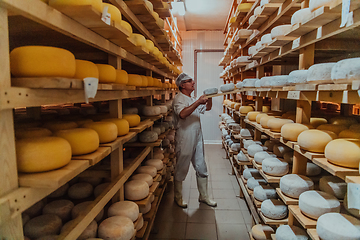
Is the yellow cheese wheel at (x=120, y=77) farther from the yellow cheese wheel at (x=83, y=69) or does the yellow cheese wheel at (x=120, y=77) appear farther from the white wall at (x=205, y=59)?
the white wall at (x=205, y=59)

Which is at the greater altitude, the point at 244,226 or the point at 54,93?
the point at 54,93

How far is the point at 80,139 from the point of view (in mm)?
1265

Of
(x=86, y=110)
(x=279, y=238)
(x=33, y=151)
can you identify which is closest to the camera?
(x=33, y=151)

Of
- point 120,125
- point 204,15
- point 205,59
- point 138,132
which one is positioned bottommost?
point 138,132

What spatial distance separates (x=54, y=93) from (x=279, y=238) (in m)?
1.80

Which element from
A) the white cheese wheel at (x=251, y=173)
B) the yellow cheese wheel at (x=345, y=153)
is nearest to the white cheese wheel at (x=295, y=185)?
the yellow cheese wheel at (x=345, y=153)

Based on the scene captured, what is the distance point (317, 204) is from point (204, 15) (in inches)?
227

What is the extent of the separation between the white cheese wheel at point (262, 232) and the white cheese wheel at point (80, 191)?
1608 millimetres

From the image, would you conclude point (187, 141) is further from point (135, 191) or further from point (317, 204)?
point (317, 204)

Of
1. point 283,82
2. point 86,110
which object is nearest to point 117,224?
point 86,110

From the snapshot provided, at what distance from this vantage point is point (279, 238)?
5.89 ft

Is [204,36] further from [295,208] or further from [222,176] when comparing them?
[295,208]

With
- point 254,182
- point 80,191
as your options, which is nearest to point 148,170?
point 80,191

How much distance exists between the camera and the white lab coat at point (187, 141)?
3.37m
